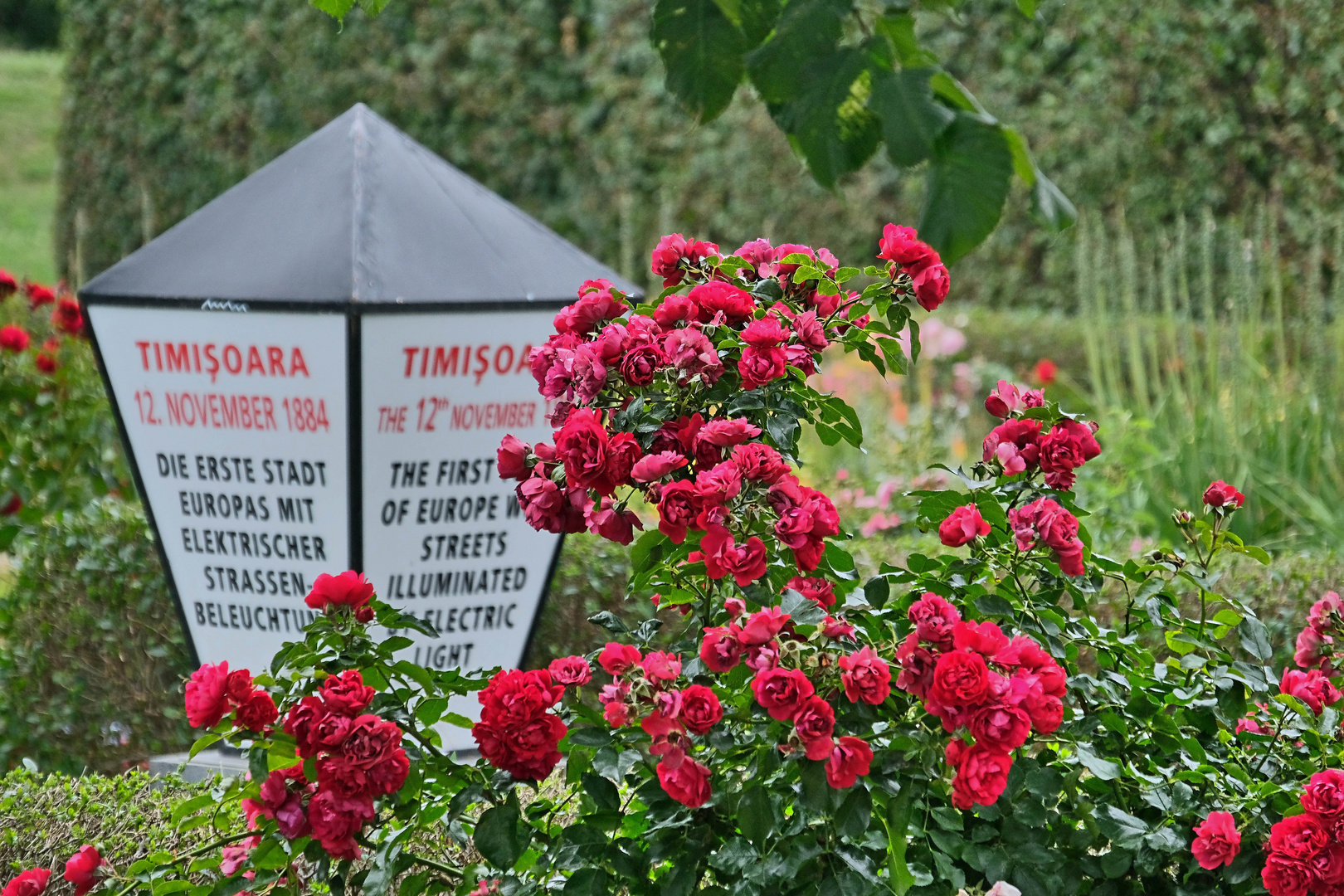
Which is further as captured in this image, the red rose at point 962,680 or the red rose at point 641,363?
the red rose at point 641,363

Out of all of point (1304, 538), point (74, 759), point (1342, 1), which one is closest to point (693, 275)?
point (74, 759)

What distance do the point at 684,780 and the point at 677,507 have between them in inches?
11.1

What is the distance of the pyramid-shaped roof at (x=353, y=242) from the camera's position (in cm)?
229

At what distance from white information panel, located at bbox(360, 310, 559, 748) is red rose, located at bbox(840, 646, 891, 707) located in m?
1.28

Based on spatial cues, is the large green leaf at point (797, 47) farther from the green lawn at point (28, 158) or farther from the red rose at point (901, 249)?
the green lawn at point (28, 158)

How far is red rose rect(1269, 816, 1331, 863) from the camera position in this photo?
4.41ft

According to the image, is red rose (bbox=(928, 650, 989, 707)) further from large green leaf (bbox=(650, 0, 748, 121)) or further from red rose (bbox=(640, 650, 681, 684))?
large green leaf (bbox=(650, 0, 748, 121))

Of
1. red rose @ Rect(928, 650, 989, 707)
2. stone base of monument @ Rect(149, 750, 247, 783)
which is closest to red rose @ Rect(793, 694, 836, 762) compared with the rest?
red rose @ Rect(928, 650, 989, 707)

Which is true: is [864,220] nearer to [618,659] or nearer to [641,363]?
[641,363]

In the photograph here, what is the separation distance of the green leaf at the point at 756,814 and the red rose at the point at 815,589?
0.25 metres

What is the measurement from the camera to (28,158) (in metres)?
18.1

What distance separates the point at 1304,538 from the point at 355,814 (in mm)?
3777

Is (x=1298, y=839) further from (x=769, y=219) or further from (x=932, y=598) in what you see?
(x=769, y=219)

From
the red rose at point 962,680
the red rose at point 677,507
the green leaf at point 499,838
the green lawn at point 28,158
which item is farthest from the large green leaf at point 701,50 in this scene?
the green lawn at point 28,158
